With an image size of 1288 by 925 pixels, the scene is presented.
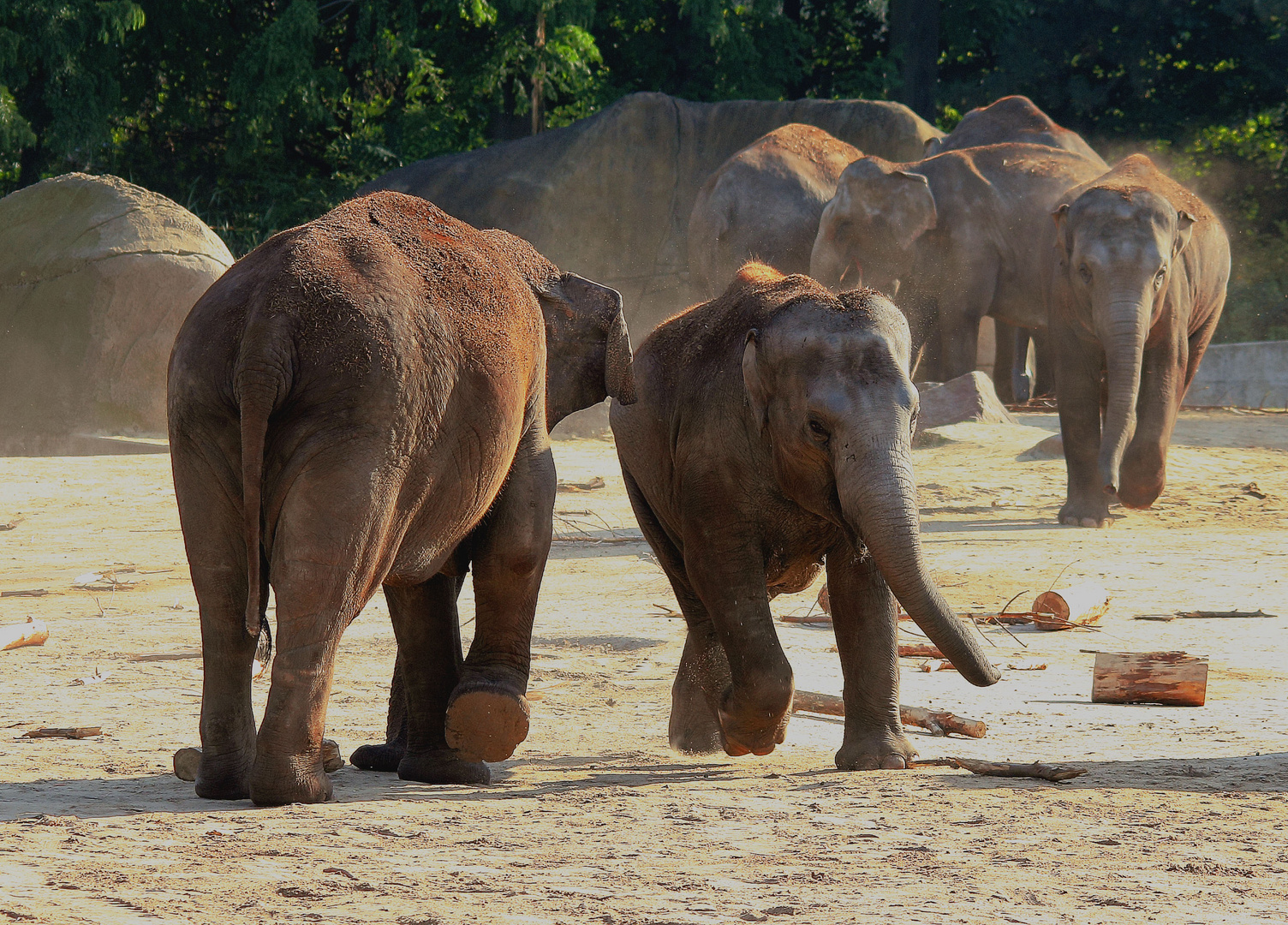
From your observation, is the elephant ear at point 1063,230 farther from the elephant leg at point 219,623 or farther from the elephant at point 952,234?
the elephant leg at point 219,623

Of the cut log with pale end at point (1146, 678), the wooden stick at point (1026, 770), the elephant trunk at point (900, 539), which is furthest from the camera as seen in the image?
the cut log with pale end at point (1146, 678)

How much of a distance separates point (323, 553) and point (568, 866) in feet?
3.22

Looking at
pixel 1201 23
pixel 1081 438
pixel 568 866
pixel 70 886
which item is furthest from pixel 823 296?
pixel 1201 23

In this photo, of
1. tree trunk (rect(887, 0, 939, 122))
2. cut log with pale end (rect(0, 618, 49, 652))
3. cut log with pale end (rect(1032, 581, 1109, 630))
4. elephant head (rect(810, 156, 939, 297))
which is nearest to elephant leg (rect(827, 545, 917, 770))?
cut log with pale end (rect(1032, 581, 1109, 630))

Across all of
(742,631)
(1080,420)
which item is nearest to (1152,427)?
(1080,420)

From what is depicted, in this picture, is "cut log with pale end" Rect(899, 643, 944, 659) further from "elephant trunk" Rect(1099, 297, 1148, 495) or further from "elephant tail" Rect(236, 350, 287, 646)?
"elephant trunk" Rect(1099, 297, 1148, 495)

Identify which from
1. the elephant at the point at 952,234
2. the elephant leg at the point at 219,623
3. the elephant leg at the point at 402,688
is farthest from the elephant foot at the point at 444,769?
the elephant at the point at 952,234

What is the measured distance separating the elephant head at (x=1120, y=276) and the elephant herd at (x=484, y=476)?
5.56 metres

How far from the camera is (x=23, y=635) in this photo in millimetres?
6559

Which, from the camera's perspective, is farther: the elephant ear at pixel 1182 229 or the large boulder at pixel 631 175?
the large boulder at pixel 631 175

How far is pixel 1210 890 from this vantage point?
3141 mm

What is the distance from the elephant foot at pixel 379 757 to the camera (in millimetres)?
4965

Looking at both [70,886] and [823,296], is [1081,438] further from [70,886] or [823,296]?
[70,886]

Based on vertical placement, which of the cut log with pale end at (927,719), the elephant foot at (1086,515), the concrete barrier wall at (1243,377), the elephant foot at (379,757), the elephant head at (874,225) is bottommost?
the elephant foot at (379,757)
